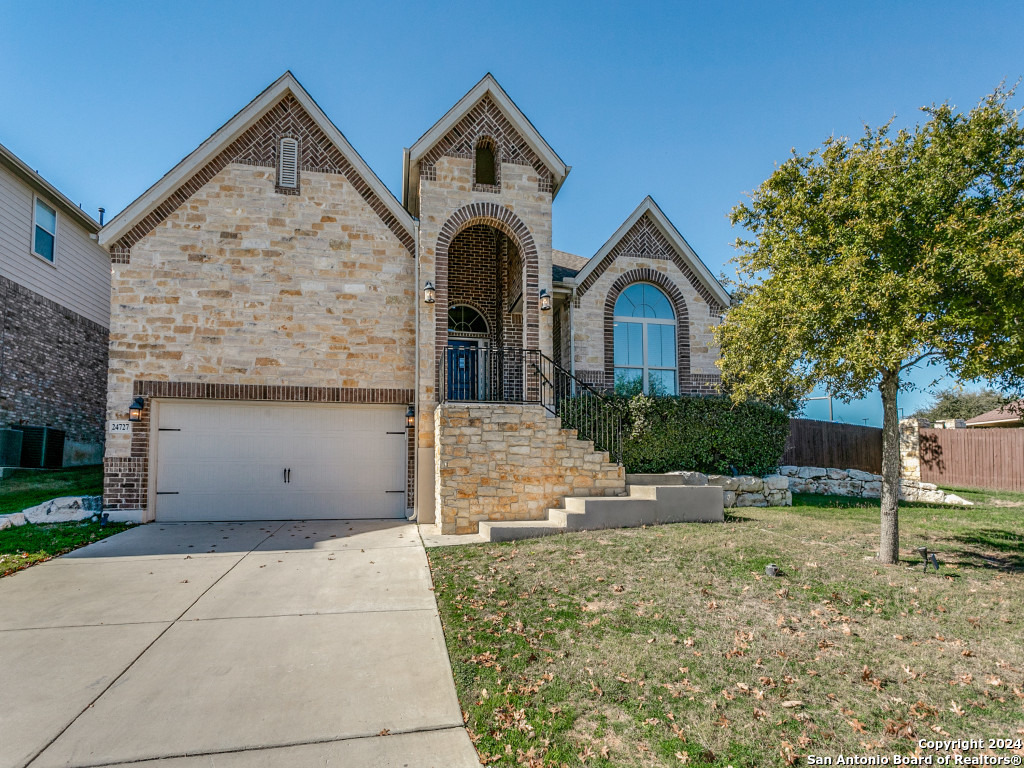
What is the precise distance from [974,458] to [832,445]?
4.17m

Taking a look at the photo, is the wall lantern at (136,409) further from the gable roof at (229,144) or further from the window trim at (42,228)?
the window trim at (42,228)

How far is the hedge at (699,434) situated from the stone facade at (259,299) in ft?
15.2

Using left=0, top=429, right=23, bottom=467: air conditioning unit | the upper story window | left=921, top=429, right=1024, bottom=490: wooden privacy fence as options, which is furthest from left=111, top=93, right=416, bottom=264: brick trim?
left=921, top=429, right=1024, bottom=490: wooden privacy fence

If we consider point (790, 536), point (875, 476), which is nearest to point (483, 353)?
point (790, 536)

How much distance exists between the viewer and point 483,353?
443 inches

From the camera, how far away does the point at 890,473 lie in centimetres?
693

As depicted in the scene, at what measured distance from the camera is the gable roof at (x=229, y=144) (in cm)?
1033

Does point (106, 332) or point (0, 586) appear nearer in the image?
point (0, 586)

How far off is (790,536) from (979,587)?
2413 millimetres

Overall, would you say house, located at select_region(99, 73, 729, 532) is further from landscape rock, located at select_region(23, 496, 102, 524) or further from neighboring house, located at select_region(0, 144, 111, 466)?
neighboring house, located at select_region(0, 144, 111, 466)

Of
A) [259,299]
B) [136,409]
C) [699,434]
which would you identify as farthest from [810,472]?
[136,409]

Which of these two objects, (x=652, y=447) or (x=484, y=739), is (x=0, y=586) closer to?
(x=484, y=739)

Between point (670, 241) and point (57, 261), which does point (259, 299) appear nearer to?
point (57, 261)

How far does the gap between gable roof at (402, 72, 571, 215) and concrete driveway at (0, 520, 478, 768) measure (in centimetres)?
759
